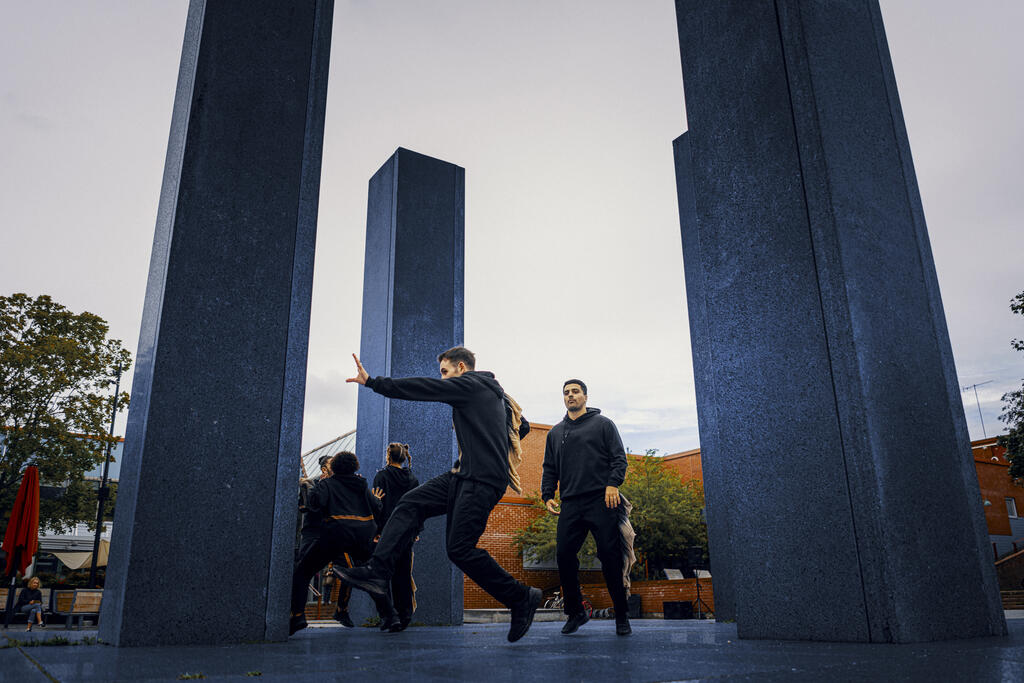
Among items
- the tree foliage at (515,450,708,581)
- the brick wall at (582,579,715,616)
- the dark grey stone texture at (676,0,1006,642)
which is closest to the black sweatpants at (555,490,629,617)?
the dark grey stone texture at (676,0,1006,642)

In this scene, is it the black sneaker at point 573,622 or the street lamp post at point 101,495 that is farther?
the street lamp post at point 101,495

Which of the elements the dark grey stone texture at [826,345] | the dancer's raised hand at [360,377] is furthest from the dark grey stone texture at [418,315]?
the dark grey stone texture at [826,345]

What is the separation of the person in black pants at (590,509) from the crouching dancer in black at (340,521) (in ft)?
5.87

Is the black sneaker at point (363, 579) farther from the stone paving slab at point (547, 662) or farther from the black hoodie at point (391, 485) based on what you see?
the black hoodie at point (391, 485)

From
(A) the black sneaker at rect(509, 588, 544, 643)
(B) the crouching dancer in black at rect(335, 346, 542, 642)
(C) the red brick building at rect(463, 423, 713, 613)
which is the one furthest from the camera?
(C) the red brick building at rect(463, 423, 713, 613)

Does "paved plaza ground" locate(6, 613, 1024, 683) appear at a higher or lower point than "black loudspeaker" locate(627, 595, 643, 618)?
higher

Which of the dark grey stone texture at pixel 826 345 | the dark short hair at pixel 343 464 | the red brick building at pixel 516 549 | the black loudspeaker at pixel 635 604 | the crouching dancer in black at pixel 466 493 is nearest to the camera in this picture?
the dark grey stone texture at pixel 826 345

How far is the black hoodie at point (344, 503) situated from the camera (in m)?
6.55

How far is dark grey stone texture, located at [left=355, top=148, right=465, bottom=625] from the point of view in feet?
28.8

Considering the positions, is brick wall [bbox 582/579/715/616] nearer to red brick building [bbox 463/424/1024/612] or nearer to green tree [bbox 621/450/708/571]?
red brick building [bbox 463/424/1024/612]

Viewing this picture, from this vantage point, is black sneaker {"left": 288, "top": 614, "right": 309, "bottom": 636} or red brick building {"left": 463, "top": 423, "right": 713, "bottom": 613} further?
red brick building {"left": 463, "top": 423, "right": 713, "bottom": 613}

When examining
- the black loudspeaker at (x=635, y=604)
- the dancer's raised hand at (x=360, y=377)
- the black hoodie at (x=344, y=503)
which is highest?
the dancer's raised hand at (x=360, y=377)

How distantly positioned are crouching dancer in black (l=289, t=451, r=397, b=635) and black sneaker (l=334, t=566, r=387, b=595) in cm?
213

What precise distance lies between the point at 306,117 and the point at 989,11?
34.4ft
